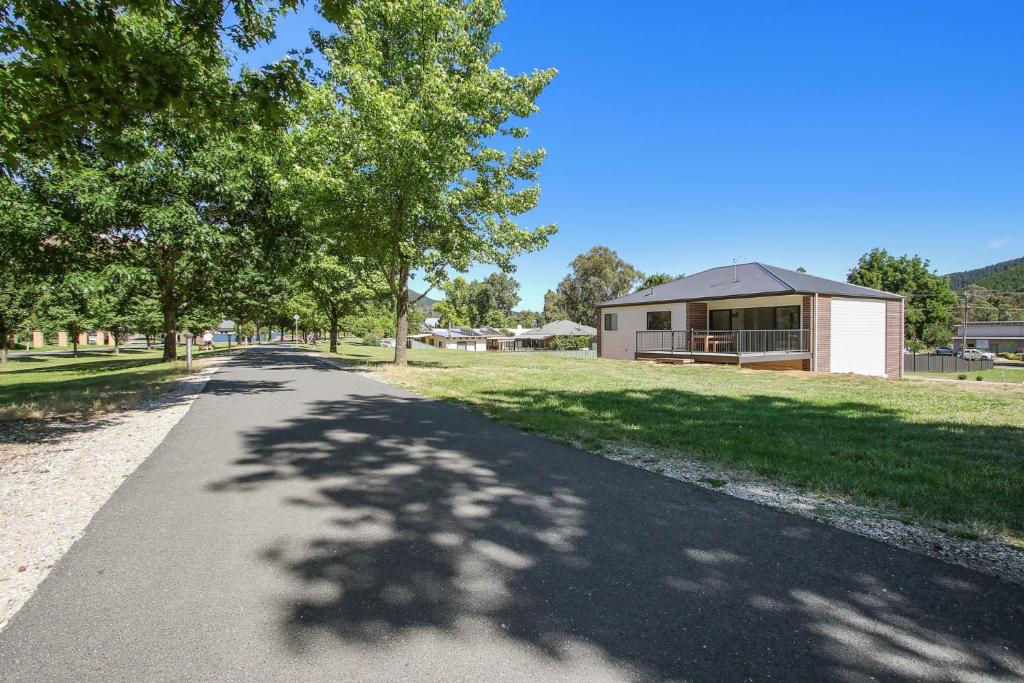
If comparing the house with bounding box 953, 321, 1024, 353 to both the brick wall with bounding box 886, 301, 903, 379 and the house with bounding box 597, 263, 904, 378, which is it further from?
the house with bounding box 597, 263, 904, 378

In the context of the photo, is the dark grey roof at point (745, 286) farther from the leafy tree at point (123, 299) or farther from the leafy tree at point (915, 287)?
the leafy tree at point (915, 287)

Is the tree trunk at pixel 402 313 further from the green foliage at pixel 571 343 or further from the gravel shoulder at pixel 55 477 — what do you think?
the green foliage at pixel 571 343

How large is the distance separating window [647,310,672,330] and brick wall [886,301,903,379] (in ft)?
36.1

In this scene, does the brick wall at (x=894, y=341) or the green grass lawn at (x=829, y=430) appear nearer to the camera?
the green grass lawn at (x=829, y=430)

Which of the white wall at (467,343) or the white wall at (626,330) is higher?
the white wall at (626,330)

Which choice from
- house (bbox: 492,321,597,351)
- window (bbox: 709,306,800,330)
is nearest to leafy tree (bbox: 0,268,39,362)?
window (bbox: 709,306,800,330)

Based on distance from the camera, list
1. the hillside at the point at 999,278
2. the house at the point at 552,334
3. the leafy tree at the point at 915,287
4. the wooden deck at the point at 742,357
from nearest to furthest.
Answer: the wooden deck at the point at 742,357, the leafy tree at the point at 915,287, the house at the point at 552,334, the hillside at the point at 999,278

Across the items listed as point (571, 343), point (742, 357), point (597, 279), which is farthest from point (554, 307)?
point (742, 357)

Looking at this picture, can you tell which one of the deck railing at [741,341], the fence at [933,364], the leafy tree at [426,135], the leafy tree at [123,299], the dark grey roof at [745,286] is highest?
the leafy tree at [426,135]

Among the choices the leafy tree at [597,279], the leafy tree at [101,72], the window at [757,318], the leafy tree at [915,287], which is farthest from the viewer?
the leafy tree at [597,279]

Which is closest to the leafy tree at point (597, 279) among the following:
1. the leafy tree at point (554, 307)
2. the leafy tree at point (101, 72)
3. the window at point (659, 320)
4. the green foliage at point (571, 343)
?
the leafy tree at point (554, 307)

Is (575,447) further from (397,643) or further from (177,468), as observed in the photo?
(177,468)

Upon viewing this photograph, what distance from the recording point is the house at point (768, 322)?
910 inches

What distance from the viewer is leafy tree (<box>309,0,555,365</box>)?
14.4m
